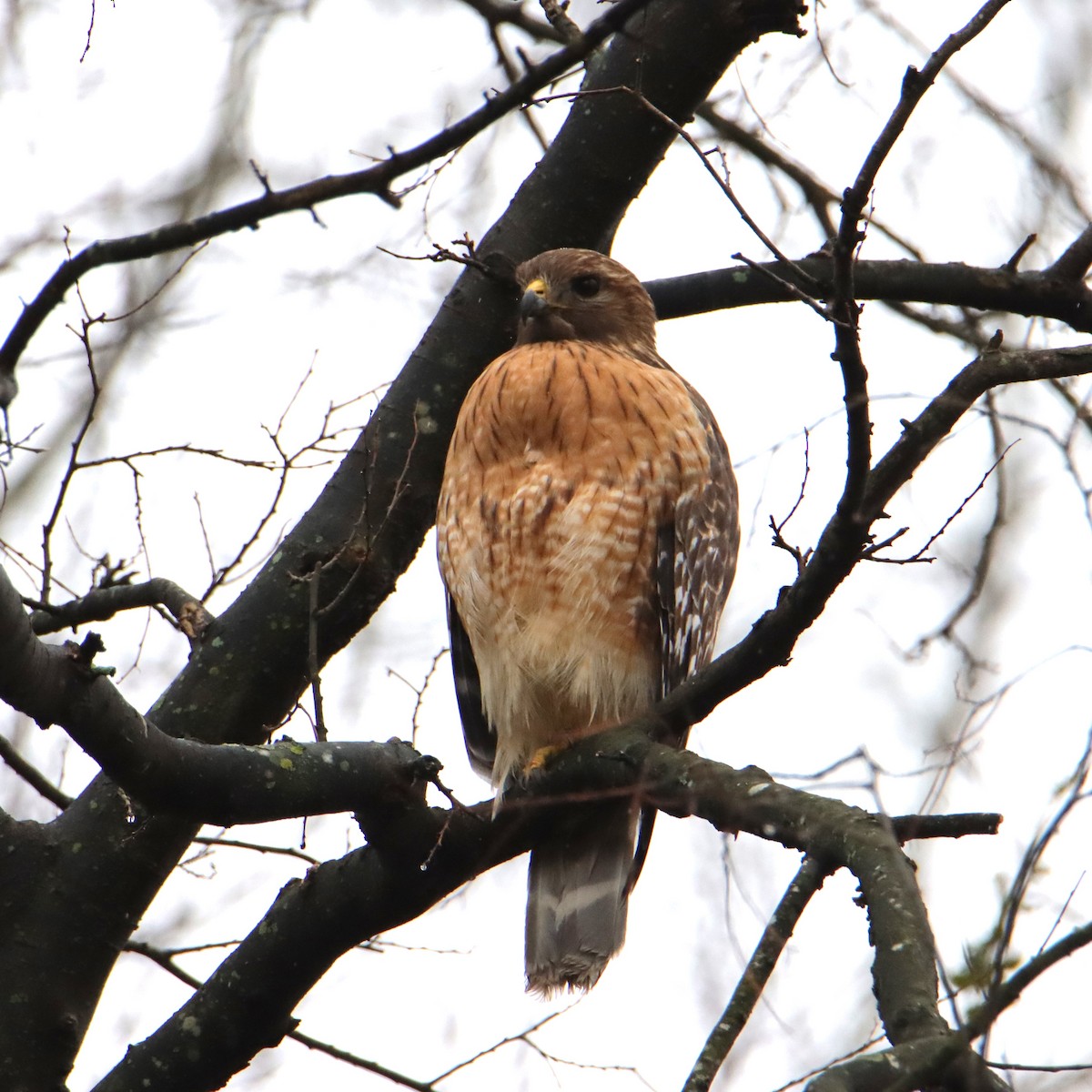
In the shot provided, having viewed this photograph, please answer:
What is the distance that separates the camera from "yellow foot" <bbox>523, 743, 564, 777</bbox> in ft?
12.5

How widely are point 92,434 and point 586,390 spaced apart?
4.82 meters

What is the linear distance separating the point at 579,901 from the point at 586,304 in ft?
6.21

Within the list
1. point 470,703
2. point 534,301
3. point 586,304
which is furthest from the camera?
point 586,304

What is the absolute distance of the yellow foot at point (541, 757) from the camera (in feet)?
12.5

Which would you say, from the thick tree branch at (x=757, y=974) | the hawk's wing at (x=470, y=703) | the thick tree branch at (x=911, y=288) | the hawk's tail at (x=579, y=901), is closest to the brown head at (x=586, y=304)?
the thick tree branch at (x=911, y=288)

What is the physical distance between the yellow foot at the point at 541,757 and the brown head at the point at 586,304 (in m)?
1.29

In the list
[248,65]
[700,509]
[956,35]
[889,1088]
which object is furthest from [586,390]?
[248,65]

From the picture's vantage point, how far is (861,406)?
7.51 ft

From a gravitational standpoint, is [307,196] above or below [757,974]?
above

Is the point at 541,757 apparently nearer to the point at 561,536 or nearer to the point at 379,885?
the point at 561,536

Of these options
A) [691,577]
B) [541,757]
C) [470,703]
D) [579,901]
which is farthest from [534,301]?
[579,901]

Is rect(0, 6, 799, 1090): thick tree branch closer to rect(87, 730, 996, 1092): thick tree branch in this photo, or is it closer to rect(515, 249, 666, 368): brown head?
rect(515, 249, 666, 368): brown head

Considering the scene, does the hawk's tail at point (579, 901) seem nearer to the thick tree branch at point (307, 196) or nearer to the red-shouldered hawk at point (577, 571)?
the red-shouldered hawk at point (577, 571)

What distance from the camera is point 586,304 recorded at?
4.54m
